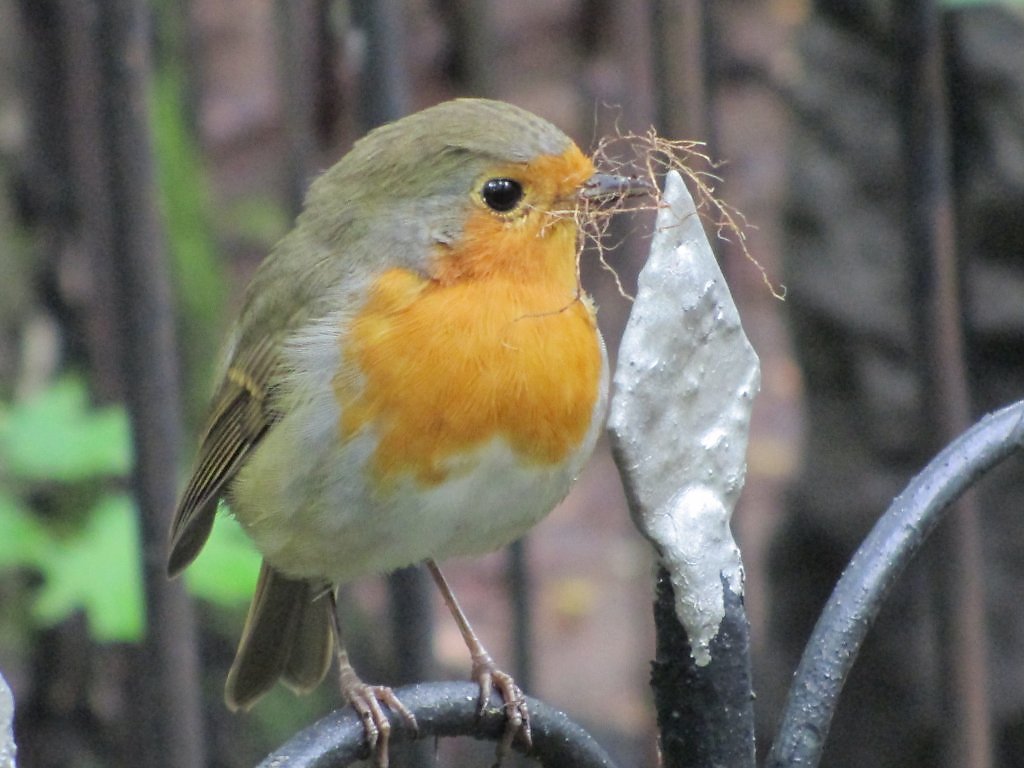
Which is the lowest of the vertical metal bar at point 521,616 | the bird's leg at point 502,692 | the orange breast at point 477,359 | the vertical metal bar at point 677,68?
the vertical metal bar at point 521,616

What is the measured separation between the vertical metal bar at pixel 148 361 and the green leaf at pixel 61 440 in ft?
2.12

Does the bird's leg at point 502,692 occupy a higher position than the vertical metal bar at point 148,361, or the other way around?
the vertical metal bar at point 148,361

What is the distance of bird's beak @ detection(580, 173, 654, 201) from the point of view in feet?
6.13

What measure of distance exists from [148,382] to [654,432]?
1183 millimetres

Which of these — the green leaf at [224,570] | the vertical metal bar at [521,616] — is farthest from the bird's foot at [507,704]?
the vertical metal bar at [521,616]

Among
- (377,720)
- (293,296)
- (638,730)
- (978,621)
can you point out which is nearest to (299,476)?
(293,296)

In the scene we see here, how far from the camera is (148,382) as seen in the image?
2217 mm

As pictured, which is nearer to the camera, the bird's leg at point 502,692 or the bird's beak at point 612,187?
the bird's leg at point 502,692

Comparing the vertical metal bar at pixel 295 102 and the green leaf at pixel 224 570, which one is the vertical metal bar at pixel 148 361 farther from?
the vertical metal bar at pixel 295 102

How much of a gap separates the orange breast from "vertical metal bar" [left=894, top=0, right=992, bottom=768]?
0.69 meters

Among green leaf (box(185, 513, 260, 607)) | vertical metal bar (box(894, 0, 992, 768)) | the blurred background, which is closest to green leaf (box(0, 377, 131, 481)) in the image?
the blurred background

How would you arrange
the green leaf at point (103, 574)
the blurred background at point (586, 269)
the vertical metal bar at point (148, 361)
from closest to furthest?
the vertical metal bar at point (148, 361)
the blurred background at point (586, 269)
the green leaf at point (103, 574)

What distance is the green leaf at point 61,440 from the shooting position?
2.87 metres

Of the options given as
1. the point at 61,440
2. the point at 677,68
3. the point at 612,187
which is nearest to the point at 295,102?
the point at 61,440
